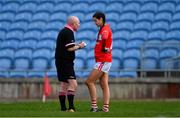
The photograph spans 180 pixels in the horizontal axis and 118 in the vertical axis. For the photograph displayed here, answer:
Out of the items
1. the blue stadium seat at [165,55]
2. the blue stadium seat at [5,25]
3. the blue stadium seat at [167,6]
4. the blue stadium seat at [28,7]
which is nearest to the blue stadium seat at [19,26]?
the blue stadium seat at [5,25]

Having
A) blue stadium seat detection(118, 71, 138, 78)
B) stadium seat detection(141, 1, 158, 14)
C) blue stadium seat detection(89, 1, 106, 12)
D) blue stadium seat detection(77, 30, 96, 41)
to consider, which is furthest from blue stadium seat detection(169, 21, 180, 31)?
blue stadium seat detection(89, 1, 106, 12)

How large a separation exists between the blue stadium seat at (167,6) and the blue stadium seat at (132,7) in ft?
2.87

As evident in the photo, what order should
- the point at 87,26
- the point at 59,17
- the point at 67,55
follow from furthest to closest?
the point at 59,17
the point at 87,26
the point at 67,55

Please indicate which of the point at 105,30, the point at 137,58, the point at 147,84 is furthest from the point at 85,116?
the point at 137,58

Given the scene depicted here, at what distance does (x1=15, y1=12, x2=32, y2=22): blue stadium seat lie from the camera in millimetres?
23936

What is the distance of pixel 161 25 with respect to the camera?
21984mm

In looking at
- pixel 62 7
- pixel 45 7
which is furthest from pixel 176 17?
pixel 45 7

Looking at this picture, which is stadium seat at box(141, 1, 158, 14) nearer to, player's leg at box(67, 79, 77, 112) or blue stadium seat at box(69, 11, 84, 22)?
blue stadium seat at box(69, 11, 84, 22)

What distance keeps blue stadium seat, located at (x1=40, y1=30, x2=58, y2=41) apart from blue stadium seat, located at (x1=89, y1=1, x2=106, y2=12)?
6.82ft

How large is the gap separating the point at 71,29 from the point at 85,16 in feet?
38.0

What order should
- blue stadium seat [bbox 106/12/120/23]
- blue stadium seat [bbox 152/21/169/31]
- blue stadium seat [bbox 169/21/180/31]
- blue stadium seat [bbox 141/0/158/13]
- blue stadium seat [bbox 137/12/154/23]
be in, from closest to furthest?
blue stadium seat [bbox 169/21/180/31] < blue stadium seat [bbox 152/21/169/31] < blue stadium seat [bbox 137/12/154/23] < blue stadium seat [bbox 106/12/120/23] < blue stadium seat [bbox 141/0/158/13]

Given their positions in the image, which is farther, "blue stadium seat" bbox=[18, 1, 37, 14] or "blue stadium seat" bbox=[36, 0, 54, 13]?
"blue stadium seat" bbox=[18, 1, 37, 14]

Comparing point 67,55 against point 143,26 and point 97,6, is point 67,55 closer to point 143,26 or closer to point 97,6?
point 143,26

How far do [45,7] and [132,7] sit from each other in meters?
3.66
